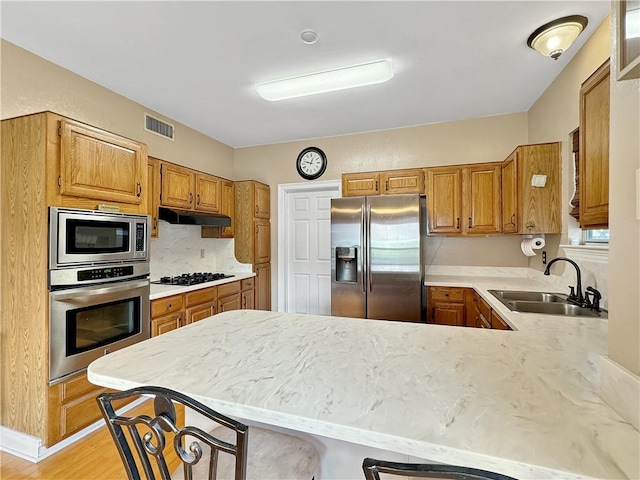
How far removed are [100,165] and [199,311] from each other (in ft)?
5.32

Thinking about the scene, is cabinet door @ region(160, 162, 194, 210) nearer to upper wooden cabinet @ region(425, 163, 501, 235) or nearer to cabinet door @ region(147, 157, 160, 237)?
cabinet door @ region(147, 157, 160, 237)

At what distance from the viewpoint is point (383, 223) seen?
3234mm

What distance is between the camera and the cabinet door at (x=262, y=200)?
4145 millimetres

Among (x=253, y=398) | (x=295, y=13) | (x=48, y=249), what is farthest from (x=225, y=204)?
(x=253, y=398)

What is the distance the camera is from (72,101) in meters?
2.51

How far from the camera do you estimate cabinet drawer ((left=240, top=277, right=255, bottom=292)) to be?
3887 millimetres

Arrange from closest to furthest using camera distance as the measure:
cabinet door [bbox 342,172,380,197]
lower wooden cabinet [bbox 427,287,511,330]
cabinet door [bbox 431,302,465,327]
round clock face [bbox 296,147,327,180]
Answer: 1. lower wooden cabinet [bbox 427,287,511,330]
2. cabinet door [bbox 431,302,465,327]
3. cabinet door [bbox 342,172,380,197]
4. round clock face [bbox 296,147,327,180]

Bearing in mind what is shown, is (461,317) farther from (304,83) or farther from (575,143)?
(304,83)

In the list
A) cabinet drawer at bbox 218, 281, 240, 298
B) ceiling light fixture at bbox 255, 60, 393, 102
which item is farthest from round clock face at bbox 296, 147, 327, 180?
cabinet drawer at bbox 218, 281, 240, 298

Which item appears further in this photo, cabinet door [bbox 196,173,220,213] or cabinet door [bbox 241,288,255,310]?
cabinet door [bbox 241,288,255,310]

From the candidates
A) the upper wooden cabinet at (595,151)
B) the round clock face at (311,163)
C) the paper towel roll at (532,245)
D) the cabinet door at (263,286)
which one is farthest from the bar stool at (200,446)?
the round clock face at (311,163)

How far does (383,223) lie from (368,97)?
1.26 meters

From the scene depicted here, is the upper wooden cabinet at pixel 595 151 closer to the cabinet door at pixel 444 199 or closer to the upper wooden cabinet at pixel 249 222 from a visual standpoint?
the cabinet door at pixel 444 199

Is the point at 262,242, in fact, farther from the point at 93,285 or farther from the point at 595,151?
the point at 595,151
